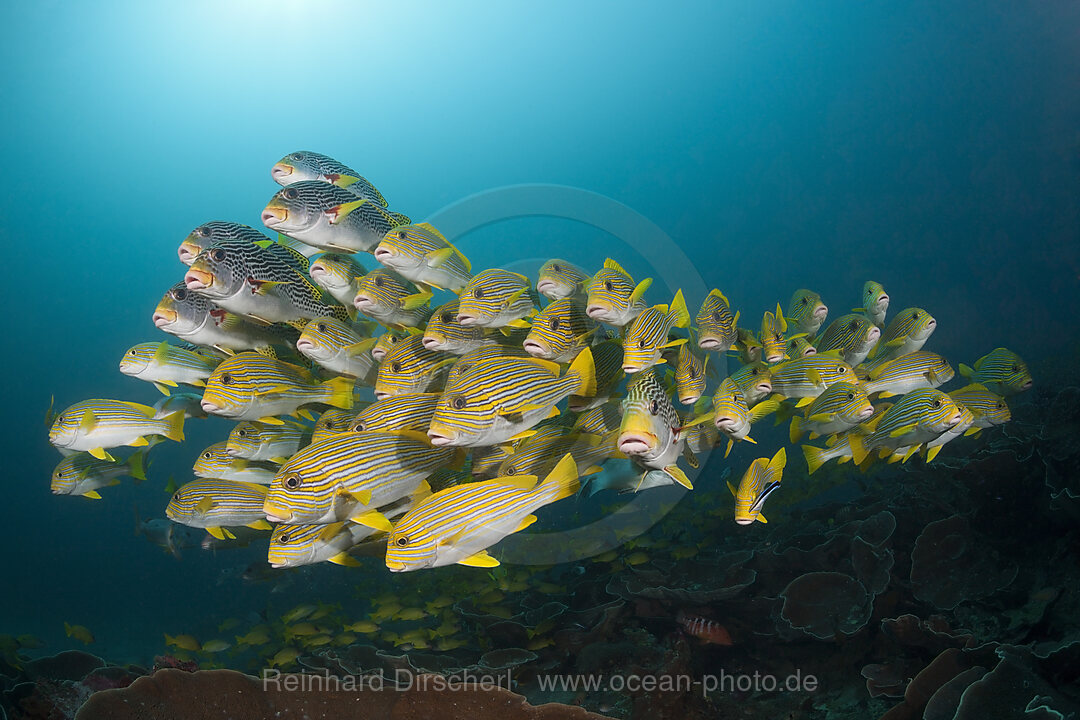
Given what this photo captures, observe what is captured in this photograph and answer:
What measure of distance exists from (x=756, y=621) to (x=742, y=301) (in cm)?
3319

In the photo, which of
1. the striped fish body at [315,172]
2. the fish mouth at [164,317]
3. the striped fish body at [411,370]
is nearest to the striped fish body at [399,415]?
the striped fish body at [411,370]

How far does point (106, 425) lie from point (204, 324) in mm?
1078

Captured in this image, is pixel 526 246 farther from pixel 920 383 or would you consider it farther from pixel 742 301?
pixel 920 383

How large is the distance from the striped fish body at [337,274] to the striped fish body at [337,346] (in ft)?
0.59

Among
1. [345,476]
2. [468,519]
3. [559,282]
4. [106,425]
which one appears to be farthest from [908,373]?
[106,425]

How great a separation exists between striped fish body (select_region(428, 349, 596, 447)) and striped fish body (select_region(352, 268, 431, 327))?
0.93m

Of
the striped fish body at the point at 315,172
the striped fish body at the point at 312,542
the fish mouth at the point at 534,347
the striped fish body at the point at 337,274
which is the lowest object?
the striped fish body at the point at 312,542

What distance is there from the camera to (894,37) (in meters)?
39.5

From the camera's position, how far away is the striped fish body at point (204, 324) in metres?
2.81

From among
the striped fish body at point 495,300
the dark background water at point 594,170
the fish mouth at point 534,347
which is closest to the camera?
the fish mouth at point 534,347

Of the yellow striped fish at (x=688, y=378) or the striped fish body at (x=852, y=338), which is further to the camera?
the striped fish body at (x=852, y=338)

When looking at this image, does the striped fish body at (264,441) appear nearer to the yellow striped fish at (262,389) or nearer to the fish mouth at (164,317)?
the yellow striped fish at (262,389)

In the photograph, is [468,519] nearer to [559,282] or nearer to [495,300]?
[495,300]

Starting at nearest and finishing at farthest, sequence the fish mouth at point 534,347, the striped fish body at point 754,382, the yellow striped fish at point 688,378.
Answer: the fish mouth at point 534,347 → the yellow striped fish at point 688,378 → the striped fish body at point 754,382
